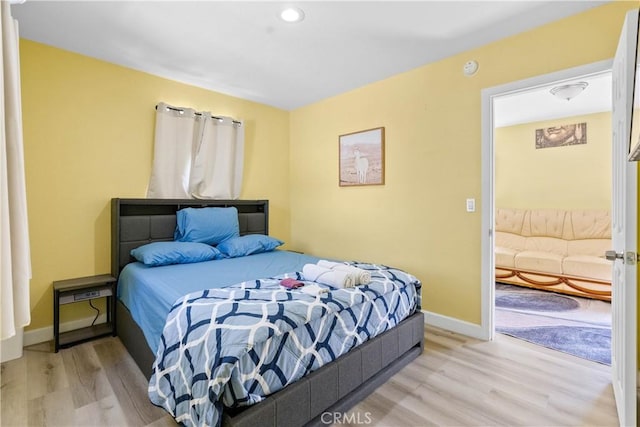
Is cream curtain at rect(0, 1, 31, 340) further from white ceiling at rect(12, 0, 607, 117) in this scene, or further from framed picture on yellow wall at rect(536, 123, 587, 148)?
framed picture on yellow wall at rect(536, 123, 587, 148)

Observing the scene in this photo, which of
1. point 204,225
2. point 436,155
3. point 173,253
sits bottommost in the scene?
point 173,253

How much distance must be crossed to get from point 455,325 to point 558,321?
3.71ft

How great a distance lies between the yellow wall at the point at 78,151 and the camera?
259cm

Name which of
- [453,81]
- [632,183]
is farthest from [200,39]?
[632,183]

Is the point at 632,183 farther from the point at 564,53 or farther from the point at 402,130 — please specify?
the point at 402,130

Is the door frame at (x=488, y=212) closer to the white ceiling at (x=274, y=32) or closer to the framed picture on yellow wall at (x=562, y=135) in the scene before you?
the white ceiling at (x=274, y=32)

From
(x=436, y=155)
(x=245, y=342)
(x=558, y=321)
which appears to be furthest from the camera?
(x=558, y=321)

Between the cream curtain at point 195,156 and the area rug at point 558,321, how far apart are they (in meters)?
3.30

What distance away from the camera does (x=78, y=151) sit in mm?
2789

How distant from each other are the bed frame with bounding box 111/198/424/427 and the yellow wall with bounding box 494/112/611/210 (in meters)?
3.76

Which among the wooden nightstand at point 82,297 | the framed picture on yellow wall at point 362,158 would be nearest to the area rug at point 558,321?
the framed picture on yellow wall at point 362,158

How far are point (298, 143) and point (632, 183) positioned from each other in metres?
3.49

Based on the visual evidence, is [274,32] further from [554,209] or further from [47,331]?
[554,209]

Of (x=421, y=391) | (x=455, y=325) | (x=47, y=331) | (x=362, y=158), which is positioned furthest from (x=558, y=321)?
(x=47, y=331)
